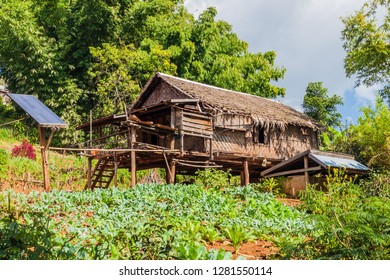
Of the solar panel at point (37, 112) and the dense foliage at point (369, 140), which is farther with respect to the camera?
the dense foliage at point (369, 140)

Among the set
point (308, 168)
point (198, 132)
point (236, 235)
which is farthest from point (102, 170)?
point (236, 235)

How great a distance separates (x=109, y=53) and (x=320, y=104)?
679 inches

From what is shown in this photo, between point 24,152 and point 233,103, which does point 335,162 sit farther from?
point 24,152

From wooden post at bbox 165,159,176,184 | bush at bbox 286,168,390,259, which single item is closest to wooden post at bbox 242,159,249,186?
wooden post at bbox 165,159,176,184

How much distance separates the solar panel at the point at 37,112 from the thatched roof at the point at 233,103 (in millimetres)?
9546

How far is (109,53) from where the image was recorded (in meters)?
29.2

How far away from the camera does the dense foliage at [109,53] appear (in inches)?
1137

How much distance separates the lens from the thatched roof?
2036cm

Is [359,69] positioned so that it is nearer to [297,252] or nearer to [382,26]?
[382,26]

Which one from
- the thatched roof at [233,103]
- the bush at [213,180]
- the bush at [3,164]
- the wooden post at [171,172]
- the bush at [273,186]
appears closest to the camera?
the bush at [213,180]

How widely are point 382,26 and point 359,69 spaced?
2396mm

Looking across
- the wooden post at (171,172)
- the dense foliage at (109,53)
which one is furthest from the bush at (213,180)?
the dense foliage at (109,53)

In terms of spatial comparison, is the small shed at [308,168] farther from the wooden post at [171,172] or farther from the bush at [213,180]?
the wooden post at [171,172]

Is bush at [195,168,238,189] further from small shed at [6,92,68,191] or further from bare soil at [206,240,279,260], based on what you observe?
bare soil at [206,240,279,260]
